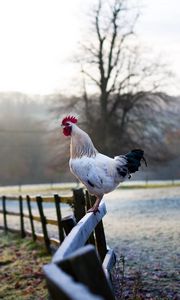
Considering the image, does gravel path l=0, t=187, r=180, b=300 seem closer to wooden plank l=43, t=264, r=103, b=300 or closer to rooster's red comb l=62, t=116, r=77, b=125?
rooster's red comb l=62, t=116, r=77, b=125

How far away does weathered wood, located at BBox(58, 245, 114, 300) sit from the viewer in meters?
1.90

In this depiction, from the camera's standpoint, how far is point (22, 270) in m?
9.55

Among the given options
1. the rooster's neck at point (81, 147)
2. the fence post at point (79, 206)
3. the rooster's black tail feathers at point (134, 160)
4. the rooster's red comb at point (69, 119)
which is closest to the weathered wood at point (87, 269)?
the rooster's neck at point (81, 147)

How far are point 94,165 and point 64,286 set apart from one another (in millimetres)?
4438

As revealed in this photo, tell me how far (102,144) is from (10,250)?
29032 mm

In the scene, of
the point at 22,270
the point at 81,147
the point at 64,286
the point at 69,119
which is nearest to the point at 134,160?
the point at 81,147

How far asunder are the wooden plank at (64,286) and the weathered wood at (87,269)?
0.14ft

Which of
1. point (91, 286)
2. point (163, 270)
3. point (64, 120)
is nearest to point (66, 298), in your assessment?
point (91, 286)

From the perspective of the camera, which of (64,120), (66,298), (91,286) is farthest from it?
(64,120)

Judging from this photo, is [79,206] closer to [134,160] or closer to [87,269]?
[134,160]

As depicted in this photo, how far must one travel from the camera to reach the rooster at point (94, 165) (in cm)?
610

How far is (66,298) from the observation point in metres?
1.78

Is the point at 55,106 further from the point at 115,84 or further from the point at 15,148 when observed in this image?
the point at 15,148

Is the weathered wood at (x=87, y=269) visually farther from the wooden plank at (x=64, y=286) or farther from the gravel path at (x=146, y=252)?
the gravel path at (x=146, y=252)
